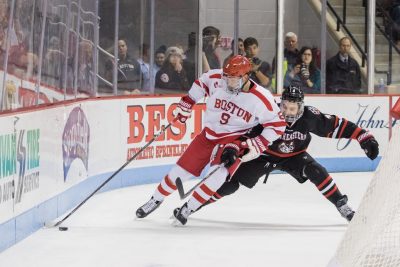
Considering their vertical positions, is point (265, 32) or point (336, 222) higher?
point (265, 32)

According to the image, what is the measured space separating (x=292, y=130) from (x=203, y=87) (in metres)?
0.72

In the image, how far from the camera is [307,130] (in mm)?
7398

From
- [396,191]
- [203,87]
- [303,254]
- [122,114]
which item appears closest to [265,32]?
[122,114]

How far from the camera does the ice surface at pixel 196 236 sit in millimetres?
5895

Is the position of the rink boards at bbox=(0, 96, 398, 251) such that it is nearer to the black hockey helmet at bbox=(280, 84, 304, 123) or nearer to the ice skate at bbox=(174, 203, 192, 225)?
the ice skate at bbox=(174, 203, 192, 225)

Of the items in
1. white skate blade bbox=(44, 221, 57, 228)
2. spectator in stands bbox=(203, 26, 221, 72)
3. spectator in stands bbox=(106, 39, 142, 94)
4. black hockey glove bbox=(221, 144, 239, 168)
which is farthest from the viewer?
spectator in stands bbox=(203, 26, 221, 72)

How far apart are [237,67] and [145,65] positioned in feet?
12.1

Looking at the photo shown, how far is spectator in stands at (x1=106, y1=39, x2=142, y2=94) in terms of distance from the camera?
1015 cm

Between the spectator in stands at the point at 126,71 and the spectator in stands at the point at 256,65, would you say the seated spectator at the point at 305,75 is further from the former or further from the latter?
the spectator in stands at the point at 126,71

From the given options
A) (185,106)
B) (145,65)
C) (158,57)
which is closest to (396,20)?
(158,57)

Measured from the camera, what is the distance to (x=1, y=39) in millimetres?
6031

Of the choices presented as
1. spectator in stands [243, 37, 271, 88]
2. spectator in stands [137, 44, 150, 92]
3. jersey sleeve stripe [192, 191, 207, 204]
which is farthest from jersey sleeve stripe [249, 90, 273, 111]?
spectator in stands [243, 37, 271, 88]

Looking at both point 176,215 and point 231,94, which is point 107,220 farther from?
point 231,94

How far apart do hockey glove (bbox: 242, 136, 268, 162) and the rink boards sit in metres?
1.24
